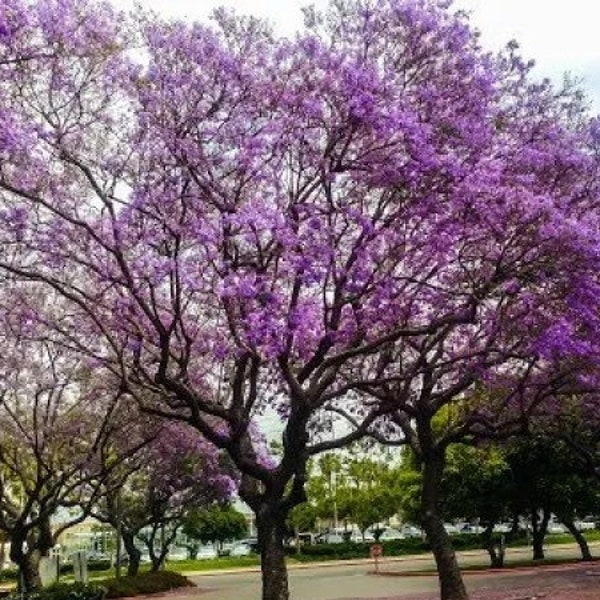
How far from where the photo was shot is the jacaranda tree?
13.1 metres

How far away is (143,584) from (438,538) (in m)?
16.4

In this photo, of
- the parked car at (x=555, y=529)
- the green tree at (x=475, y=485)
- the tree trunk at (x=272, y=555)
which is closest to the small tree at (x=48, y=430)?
the tree trunk at (x=272, y=555)

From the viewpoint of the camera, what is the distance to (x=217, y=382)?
2020cm

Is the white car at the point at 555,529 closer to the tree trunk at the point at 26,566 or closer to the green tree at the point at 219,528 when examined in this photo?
the green tree at the point at 219,528

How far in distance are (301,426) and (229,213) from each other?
336 cm

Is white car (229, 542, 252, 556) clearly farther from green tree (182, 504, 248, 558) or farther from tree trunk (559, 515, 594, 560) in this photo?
tree trunk (559, 515, 594, 560)

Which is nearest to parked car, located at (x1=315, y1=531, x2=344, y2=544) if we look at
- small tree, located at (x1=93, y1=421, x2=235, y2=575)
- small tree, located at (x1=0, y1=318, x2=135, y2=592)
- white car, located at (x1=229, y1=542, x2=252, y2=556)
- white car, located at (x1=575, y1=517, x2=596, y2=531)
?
white car, located at (x1=229, y1=542, x2=252, y2=556)

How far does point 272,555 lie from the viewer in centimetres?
1513

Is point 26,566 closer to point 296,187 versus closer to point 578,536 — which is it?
point 296,187

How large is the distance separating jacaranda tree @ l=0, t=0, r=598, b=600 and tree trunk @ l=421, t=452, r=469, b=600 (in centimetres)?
446

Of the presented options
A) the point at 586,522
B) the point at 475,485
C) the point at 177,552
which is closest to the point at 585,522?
the point at 586,522

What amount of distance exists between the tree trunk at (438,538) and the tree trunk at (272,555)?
440 centimetres

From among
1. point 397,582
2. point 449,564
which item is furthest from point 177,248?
point 397,582

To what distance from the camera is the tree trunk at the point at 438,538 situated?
60.5ft
